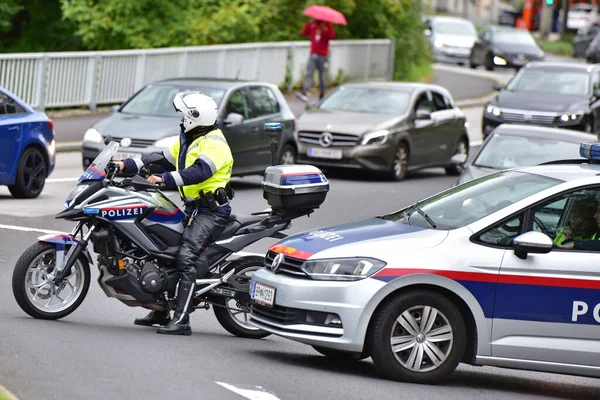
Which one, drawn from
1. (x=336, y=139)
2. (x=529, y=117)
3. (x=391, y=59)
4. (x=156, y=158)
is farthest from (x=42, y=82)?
(x=156, y=158)

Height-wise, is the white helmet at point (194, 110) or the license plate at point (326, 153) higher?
the white helmet at point (194, 110)

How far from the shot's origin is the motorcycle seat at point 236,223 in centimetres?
915

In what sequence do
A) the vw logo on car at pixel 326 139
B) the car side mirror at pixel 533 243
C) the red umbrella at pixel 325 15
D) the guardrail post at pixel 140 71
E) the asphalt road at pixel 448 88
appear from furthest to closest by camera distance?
the red umbrella at pixel 325 15 → the guardrail post at pixel 140 71 → the asphalt road at pixel 448 88 → the vw logo on car at pixel 326 139 → the car side mirror at pixel 533 243

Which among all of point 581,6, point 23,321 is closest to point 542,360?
point 23,321

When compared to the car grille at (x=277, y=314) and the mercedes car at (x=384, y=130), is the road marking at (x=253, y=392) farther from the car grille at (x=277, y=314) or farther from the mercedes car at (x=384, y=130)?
the mercedes car at (x=384, y=130)

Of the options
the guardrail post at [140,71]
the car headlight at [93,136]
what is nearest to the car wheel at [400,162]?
the car headlight at [93,136]

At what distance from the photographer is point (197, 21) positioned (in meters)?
32.8

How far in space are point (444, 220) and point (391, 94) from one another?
13.9m

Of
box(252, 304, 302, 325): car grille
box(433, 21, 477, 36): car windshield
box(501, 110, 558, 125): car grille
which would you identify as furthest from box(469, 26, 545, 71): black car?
box(252, 304, 302, 325): car grille

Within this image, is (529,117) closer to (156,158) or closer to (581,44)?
(156,158)

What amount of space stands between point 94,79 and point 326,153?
7801 mm

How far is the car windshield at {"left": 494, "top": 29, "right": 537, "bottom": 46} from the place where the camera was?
160 ft

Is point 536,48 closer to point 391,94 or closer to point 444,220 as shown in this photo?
point 391,94

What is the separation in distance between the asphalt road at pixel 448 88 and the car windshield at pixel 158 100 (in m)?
3.87
